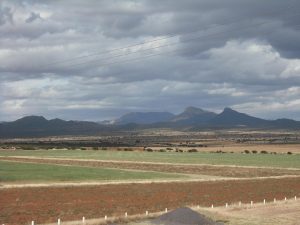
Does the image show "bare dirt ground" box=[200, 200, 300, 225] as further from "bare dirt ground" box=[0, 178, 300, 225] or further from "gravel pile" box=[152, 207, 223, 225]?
"bare dirt ground" box=[0, 178, 300, 225]

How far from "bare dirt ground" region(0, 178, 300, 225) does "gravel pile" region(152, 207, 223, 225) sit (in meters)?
5.93

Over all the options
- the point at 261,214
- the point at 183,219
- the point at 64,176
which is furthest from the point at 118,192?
the point at 183,219

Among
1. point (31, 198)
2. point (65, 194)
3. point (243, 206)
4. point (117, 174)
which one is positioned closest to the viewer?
point (243, 206)

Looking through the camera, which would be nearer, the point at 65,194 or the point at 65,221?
the point at 65,221

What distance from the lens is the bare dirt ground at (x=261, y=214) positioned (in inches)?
1461

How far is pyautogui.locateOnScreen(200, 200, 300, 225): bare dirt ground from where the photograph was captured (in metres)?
37.1

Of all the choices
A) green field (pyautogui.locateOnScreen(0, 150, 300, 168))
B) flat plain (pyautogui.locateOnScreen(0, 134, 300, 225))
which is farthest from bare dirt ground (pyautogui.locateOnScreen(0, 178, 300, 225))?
green field (pyautogui.locateOnScreen(0, 150, 300, 168))

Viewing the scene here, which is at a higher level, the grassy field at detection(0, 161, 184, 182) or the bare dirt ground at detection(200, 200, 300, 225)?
the grassy field at detection(0, 161, 184, 182)

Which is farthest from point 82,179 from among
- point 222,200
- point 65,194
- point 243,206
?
point 243,206

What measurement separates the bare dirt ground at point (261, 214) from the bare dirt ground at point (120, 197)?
15.2 feet

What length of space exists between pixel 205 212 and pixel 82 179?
3442 cm

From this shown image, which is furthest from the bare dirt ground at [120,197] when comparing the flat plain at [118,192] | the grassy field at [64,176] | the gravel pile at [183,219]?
the grassy field at [64,176]

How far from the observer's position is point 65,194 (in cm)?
5334

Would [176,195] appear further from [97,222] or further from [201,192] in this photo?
[97,222]
